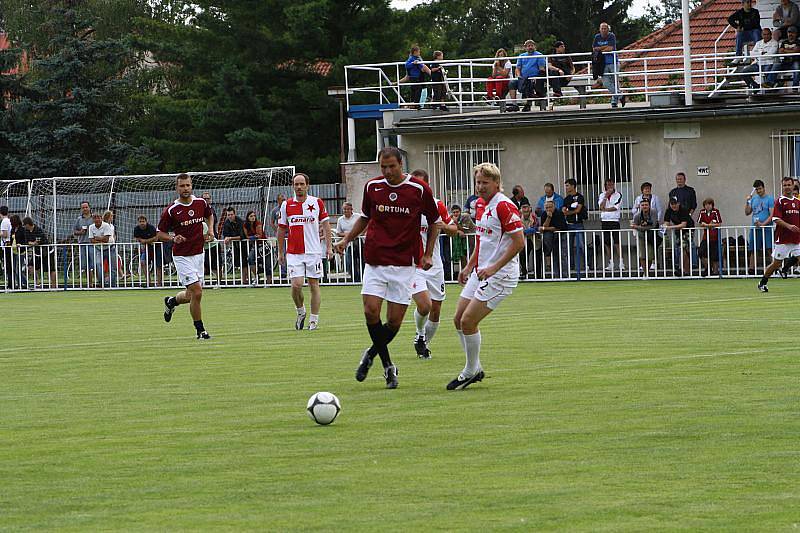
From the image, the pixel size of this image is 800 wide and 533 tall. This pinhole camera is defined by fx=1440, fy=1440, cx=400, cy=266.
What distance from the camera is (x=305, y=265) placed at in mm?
19750

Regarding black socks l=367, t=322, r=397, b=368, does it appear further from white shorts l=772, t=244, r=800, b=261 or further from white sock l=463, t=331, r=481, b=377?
white shorts l=772, t=244, r=800, b=261

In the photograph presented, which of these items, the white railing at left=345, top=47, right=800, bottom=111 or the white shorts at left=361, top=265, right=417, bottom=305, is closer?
the white shorts at left=361, top=265, right=417, bottom=305

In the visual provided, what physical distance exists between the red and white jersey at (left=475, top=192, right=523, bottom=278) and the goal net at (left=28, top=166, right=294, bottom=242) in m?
27.6

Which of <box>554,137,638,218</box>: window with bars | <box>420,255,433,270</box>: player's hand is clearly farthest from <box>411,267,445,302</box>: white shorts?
<box>554,137,638,218</box>: window with bars

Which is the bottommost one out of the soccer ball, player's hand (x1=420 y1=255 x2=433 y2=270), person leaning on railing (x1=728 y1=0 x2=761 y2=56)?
the soccer ball

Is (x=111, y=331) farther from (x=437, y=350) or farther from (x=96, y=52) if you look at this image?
(x=96, y=52)

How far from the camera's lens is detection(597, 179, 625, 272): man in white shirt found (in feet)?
101

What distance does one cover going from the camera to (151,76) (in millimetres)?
61781

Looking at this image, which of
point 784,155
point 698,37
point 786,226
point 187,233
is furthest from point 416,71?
point 187,233

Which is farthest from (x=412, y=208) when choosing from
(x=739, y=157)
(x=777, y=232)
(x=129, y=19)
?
(x=129, y=19)

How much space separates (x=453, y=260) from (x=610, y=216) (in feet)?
11.7

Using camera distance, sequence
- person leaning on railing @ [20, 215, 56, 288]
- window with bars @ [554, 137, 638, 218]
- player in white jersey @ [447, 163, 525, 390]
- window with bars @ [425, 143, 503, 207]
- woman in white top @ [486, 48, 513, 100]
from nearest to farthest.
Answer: player in white jersey @ [447, 163, 525, 390] → window with bars @ [554, 137, 638, 218] → window with bars @ [425, 143, 503, 207] → person leaning on railing @ [20, 215, 56, 288] → woman in white top @ [486, 48, 513, 100]

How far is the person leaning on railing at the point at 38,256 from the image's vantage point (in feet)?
114

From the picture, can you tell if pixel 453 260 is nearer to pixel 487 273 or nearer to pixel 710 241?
pixel 710 241
